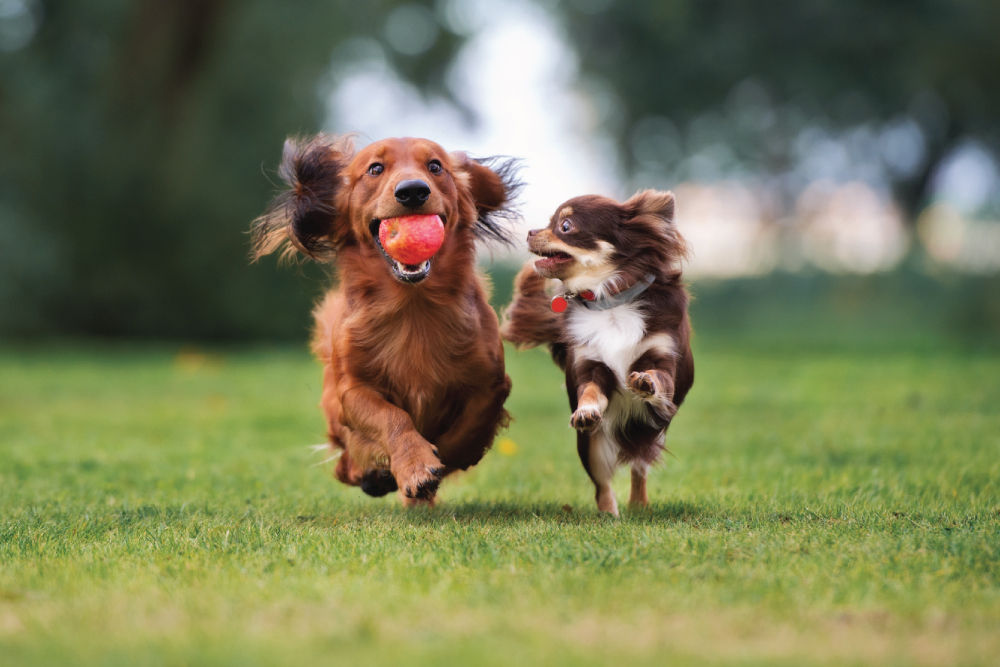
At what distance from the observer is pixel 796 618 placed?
2.83 m

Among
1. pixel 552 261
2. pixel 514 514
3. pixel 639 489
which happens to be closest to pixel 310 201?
pixel 552 261

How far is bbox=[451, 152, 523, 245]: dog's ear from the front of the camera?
5301 mm

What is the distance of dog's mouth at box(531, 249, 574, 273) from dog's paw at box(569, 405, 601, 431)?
2.56 ft

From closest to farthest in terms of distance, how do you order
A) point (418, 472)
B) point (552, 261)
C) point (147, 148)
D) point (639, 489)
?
point (418, 472) < point (552, 261) < point (639, 489) < point (147, 148)

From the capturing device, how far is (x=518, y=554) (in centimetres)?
364

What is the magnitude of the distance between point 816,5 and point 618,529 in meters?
20.5

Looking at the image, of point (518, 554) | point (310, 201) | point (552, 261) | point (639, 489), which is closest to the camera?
point (518, 554)

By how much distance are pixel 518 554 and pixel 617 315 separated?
4.17ft

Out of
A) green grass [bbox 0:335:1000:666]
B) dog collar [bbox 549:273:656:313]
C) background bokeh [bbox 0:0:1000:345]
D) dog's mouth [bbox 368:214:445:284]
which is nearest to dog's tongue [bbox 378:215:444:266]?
dog's mouth [bbox 368:214:445:284]

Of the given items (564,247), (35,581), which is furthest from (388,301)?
(35,581)

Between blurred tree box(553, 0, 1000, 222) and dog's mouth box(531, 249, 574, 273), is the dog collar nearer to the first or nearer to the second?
dog's mouth box(531, 249, 574, 273)

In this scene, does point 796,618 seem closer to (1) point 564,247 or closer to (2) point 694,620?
(2) point 694,620

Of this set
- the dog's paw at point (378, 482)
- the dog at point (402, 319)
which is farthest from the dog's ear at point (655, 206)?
the dog's paw at point (378, 482)

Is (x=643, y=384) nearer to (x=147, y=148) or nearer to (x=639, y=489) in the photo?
(x=639, y=489)
